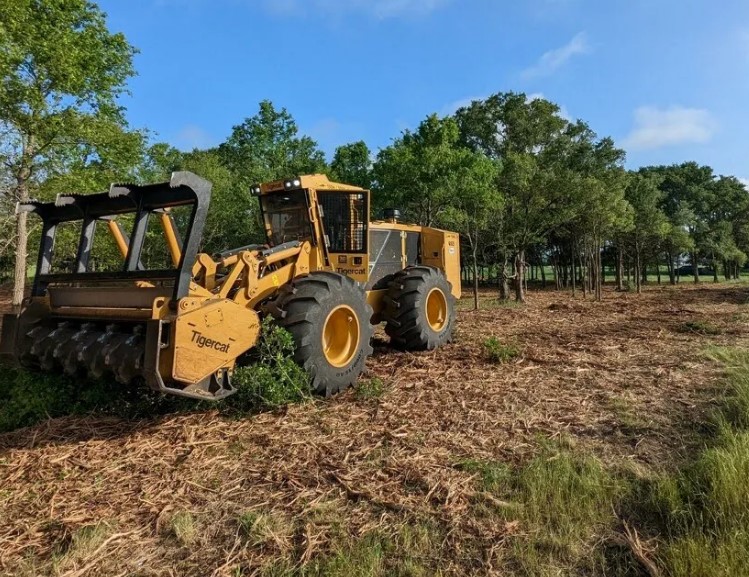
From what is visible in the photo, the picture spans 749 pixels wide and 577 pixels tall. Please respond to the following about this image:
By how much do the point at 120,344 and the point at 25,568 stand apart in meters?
1.92

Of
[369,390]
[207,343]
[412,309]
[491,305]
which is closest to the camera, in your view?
[207,343]

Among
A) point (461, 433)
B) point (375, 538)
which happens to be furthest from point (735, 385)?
point (375, 538)

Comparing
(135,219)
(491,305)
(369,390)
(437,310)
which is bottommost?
(369,390)

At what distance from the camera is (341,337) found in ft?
20.6

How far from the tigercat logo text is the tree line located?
8.27 m

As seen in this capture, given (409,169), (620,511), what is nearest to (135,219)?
(620,511)

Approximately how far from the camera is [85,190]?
1195 centimetres

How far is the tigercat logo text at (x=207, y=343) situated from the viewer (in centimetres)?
441

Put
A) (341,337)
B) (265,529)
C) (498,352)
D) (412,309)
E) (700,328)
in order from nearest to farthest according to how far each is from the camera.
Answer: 1. (265,529)
2. (341,337)
3. (498,352)
4. (412,309)
5. (700,328)

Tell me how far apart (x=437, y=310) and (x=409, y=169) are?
8.97 metres

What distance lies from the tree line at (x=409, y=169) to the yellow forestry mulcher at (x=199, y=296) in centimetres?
622

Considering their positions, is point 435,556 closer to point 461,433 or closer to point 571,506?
point 571,506

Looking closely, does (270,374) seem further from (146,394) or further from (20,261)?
(20,261)

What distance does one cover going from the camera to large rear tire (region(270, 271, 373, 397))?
17.7 ft
